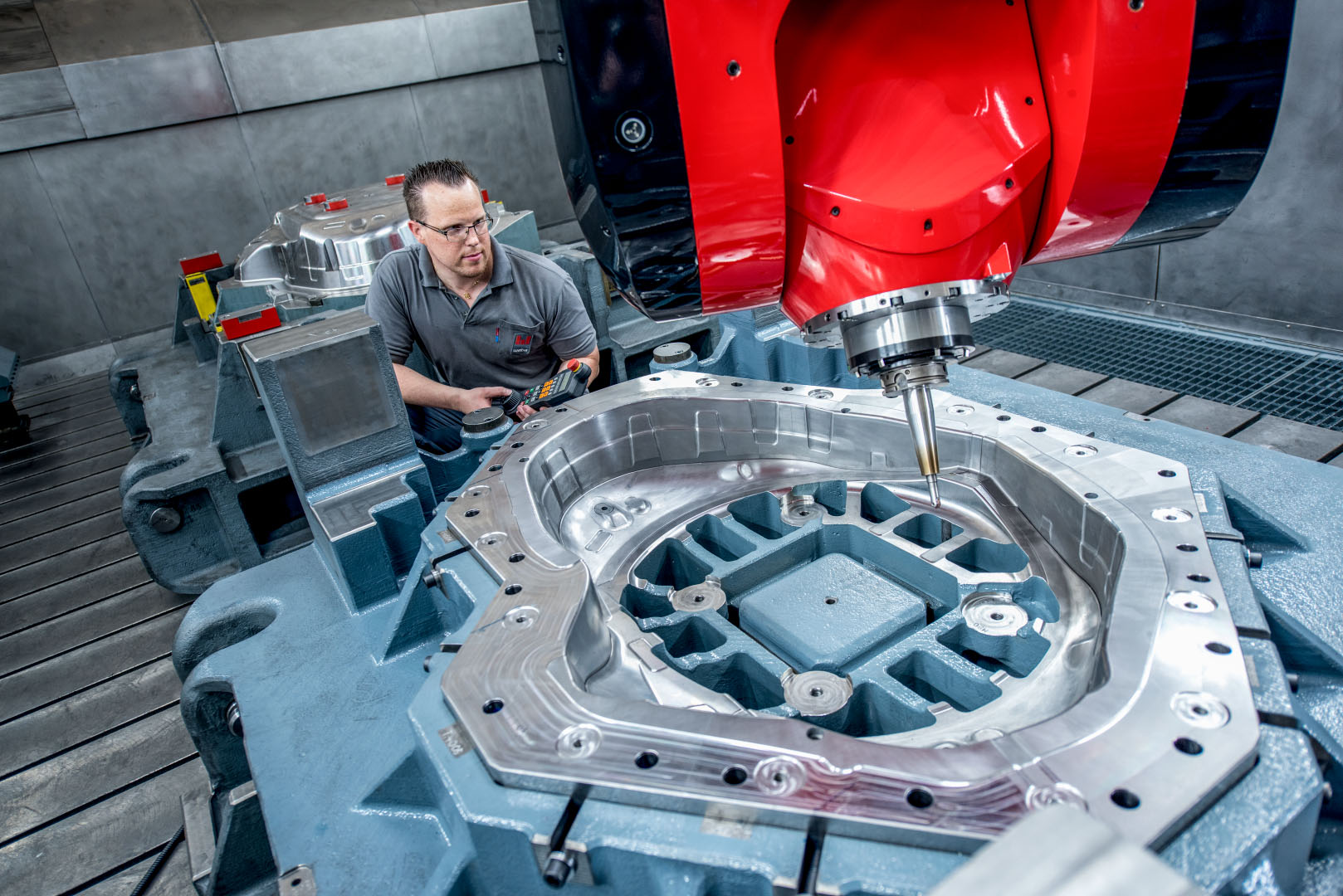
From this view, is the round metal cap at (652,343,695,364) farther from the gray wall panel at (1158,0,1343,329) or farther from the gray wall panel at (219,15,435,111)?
the gray wall panel at (219,15,435,111)

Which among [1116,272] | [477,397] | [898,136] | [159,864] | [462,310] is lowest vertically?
[159,864]

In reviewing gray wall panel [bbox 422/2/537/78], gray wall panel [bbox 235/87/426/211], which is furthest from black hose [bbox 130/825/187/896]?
gray wall panel [bbox 422/2/537/78]

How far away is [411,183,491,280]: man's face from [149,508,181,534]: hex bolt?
1.12 metres

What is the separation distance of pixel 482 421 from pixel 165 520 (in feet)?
4.25

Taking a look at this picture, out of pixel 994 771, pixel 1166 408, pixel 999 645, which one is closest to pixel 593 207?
pixel 994 771

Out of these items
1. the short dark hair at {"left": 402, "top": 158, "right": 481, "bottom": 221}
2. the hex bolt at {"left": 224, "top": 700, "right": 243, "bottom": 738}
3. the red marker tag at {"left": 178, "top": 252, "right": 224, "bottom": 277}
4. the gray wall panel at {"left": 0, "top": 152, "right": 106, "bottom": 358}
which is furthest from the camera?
the gray wall panel at {"left": 0, "top": 152, "right": 106, "bottom": 358}

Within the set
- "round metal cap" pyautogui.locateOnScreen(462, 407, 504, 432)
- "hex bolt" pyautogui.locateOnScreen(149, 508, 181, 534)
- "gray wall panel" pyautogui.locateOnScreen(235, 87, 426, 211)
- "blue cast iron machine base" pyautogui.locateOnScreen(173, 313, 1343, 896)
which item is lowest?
"hex bolt" pyautogui.locateOnScreen(149, 508, 181, 534)

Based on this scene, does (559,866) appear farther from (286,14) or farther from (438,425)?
(286,14)

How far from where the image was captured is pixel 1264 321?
3.38 m

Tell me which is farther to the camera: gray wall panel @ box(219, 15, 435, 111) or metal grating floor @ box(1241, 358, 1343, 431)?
gray wall panel @ box(219, 15, 435, 111)

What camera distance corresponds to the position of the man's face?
102 inches

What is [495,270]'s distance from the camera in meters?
2.81

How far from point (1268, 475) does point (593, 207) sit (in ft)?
4.13

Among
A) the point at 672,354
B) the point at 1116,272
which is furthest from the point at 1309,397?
the point at 672,354
